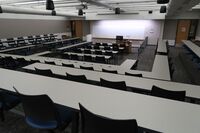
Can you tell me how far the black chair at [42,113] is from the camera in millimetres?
1648

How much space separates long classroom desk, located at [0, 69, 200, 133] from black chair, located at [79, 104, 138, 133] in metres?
0.18

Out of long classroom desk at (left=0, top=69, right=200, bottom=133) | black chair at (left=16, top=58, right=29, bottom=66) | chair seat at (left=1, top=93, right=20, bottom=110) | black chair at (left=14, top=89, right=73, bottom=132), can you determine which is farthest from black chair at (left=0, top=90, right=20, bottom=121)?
black chair at (left=16, top=58, right=29, bottom=66)

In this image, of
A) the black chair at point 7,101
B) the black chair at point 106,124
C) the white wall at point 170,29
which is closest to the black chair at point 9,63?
the black chair at point 7,101

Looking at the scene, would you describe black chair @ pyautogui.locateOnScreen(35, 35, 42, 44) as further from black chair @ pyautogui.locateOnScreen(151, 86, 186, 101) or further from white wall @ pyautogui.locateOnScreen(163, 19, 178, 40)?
black chair @ pyautogui.locateOnScreen(151, 86, 186, 101)

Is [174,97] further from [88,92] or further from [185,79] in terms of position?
[185,79]

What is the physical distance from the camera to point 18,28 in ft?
36.9

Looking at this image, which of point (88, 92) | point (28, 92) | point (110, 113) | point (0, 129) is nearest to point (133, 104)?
point (110, 113)

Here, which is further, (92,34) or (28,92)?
(92,34)

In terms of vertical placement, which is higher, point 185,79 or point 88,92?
point 88,92

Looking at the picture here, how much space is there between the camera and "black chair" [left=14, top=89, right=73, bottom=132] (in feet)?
5.41

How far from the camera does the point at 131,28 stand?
45.1ft

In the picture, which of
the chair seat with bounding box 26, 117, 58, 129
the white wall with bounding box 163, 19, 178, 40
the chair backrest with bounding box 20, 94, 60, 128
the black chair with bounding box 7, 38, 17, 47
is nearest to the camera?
the chair backrest with bounding box 20, 94, 60, 128

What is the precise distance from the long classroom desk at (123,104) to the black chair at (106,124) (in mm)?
181

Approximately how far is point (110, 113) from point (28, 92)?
49.7 inches
